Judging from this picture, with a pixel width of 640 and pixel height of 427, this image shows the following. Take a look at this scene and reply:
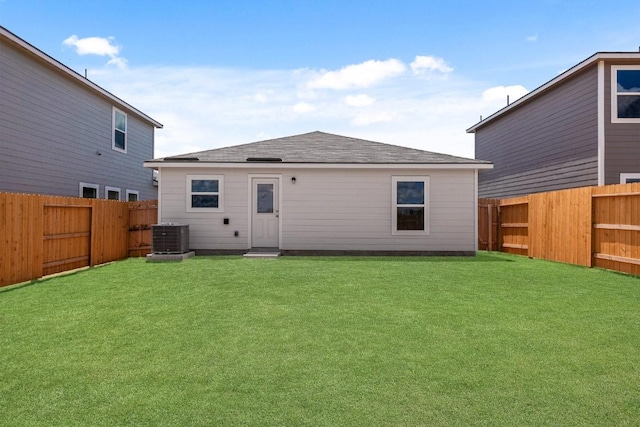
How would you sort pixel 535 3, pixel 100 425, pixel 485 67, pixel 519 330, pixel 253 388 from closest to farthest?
pixel 100 425 → pixel 253 388 → pixel 519 330 → pixel 535 3 → pixel 485 67

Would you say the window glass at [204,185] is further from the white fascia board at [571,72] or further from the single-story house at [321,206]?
the white fascia board at [571,72]

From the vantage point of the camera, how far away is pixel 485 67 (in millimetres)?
13773

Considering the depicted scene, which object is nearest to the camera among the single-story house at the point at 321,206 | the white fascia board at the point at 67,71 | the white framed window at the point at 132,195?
the white fascia board at the point at 67,71

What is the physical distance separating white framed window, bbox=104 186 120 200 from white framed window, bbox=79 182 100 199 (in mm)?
523

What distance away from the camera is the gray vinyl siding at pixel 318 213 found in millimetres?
11969

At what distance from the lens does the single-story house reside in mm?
11914

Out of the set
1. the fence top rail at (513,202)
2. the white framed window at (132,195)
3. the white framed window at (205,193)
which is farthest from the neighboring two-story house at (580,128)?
the white framed window at (132,195)

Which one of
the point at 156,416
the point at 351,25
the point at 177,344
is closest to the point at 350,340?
the point at 177,344

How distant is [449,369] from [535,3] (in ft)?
43.4

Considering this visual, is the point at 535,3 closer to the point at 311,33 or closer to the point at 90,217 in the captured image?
the point at 311,33

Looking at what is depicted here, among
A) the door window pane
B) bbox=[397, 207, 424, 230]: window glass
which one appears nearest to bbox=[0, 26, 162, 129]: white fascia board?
the door window pane

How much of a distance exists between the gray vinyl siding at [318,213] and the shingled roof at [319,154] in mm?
350

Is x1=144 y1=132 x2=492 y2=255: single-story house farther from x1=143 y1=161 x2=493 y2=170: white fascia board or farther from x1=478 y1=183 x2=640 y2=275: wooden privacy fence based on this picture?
x1=478 y1=183 x2=640 y2=275: wooden privacy fence

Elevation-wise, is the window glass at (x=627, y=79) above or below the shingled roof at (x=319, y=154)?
above
